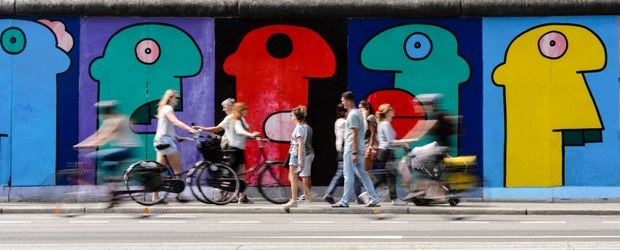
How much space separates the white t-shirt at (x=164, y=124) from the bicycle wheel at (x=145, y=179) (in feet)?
1.85

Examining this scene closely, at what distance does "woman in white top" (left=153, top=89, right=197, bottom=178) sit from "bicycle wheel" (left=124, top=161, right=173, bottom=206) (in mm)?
260

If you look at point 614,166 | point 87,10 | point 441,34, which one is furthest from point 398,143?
point 87,10

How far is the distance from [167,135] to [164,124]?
0.17 metres

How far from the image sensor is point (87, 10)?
17.8 meters

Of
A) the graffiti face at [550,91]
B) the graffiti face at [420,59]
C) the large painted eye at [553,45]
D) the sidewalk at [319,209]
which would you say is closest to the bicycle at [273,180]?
the sidewalk at [319,209]

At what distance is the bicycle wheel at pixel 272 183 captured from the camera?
16781mm

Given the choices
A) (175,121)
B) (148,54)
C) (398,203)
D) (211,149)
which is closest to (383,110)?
(398,203)

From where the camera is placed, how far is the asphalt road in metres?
10.7

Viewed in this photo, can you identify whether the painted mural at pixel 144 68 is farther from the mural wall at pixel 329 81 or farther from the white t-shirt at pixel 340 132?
the white t-shirt at pixel 340 132

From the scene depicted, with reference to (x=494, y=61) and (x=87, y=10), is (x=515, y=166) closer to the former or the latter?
(x=494, y=61)

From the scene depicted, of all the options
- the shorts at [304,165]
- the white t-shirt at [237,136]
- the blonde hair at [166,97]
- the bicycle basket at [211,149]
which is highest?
the blonde hair at [166,97]

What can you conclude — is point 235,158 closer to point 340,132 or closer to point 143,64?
point 340,132

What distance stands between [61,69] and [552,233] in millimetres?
8982

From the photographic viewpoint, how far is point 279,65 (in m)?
17.9
